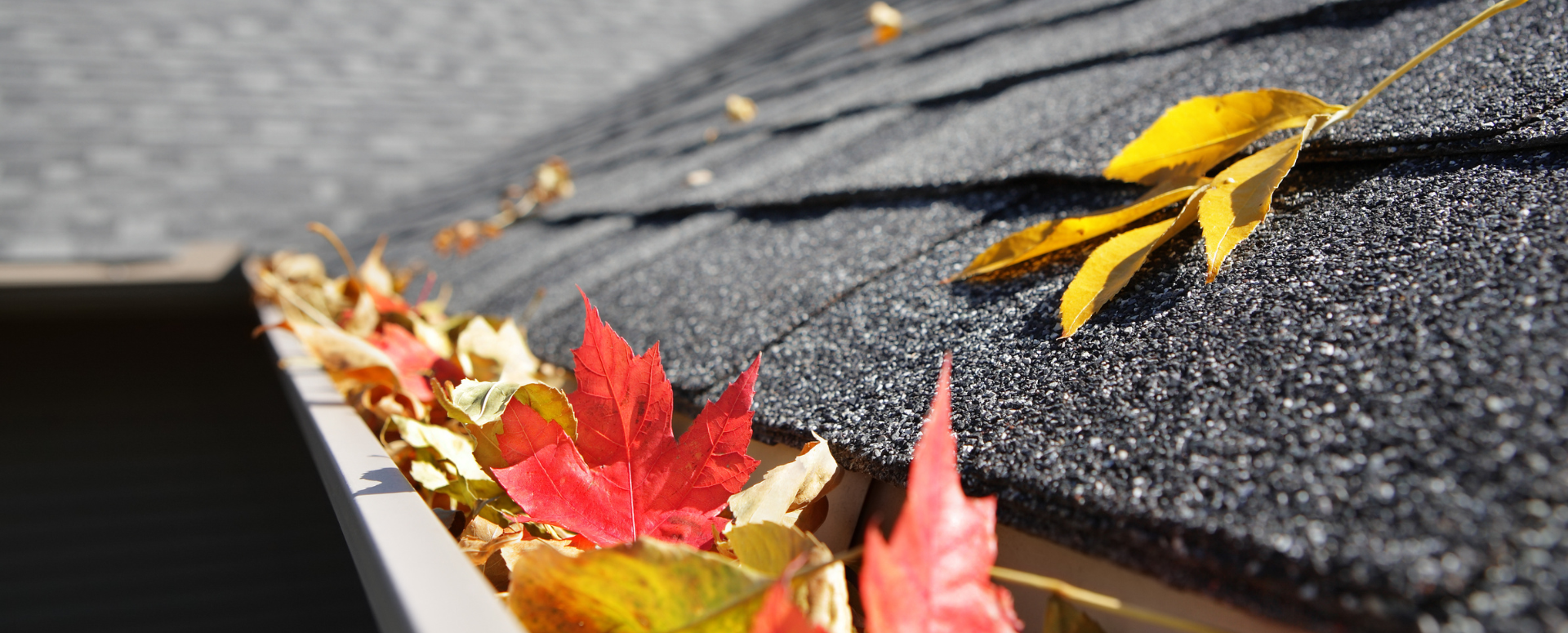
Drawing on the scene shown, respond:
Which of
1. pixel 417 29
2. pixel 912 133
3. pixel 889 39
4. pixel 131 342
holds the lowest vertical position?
pixel 131 342

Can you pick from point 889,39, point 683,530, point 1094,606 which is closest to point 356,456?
point 683,530

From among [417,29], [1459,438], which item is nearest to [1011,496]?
[1459,438]

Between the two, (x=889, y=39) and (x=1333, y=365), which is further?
(x=889, y=39)

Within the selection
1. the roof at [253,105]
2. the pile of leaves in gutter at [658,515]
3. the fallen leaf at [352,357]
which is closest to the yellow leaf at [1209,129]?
the pile of leaves in gutter at [658,515]

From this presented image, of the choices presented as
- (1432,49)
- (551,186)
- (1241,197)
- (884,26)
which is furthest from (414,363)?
(884,26)

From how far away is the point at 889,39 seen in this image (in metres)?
2.30

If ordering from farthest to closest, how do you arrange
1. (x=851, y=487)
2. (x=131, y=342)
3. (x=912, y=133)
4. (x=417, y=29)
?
(x=417, y=29), (x=131, y=342), (x=912, y=133), (x=851, y=487)

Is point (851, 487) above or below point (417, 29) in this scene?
below

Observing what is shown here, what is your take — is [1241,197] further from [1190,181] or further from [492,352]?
[492,352]

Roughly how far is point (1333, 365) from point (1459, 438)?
65mm

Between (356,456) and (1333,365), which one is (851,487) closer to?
(1333,365)

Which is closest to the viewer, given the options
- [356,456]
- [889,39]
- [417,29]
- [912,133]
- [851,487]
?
[851,487]

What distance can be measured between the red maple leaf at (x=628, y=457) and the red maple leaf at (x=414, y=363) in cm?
30

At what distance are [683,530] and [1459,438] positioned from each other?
348 mm
